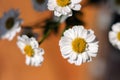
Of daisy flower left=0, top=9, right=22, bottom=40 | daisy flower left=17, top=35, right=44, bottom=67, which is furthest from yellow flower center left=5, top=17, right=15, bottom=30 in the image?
daisy flower left=17, top=35, right=44, bottom=67

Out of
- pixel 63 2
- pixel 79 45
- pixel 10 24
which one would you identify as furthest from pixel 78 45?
pixel 10 24

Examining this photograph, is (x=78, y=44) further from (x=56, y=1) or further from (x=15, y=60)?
(x=15, y=60)

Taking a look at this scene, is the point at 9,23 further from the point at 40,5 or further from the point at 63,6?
the point at 63,6

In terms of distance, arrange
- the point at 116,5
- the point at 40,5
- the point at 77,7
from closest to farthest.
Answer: the point at 77,7
the point at 40,5
the point at 116,5

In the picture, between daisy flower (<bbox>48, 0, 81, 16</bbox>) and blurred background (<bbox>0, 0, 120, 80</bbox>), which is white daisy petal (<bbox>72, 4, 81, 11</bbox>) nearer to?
daisy flower (<bbox>48, 0, 81, 16</bbox>)

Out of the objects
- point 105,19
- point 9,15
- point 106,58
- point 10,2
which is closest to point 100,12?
point 105,19

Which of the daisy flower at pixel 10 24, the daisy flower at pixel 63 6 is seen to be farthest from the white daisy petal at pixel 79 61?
the daisy flower at pixel 10 24

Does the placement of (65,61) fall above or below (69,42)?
above
